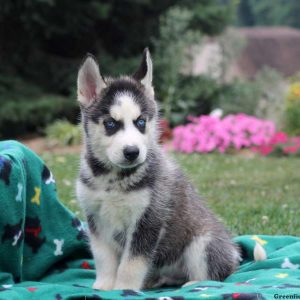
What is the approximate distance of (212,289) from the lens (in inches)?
145

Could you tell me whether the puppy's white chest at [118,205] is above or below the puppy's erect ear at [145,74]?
below

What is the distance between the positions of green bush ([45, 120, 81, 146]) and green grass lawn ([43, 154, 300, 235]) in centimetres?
175

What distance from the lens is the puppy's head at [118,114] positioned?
3.68m

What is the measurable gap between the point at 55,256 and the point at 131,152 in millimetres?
1318

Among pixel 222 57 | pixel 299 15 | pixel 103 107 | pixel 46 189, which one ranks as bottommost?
pixel 46 189

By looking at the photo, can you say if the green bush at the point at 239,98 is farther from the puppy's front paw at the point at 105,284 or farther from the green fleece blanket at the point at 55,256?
the puppy's front paw at the point at 105,284

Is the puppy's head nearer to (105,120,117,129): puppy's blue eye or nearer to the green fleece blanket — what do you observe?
(105,120,117,129): puppy's blue eye

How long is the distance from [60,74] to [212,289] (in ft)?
37.7

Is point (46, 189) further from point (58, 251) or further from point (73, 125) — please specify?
point (73, 125)

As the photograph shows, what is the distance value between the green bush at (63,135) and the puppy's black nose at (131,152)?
9101mm

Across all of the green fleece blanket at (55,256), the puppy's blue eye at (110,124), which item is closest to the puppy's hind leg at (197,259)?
the green fleece blanket at (55,256)

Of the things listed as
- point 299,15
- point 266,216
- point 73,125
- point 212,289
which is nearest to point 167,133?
point 73,125

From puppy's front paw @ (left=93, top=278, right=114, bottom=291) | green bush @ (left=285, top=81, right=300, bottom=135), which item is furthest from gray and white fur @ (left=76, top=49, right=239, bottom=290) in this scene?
green bush @ (left=285, top=81, right=300, bottom=135)

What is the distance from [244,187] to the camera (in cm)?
788
